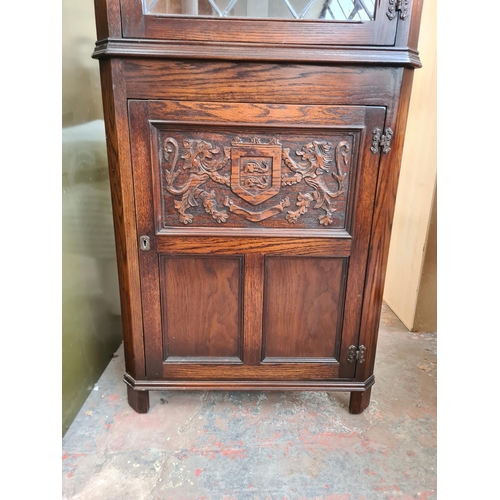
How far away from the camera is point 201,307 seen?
1315mm

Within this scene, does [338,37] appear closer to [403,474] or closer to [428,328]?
[403,474]

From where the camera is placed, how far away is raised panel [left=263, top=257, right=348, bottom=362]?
1.27 metres

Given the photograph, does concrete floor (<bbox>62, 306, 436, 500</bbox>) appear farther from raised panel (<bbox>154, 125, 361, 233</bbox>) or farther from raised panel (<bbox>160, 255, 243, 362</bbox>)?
raised panel (<bbox>154, 125, 361, 233</bbox>)

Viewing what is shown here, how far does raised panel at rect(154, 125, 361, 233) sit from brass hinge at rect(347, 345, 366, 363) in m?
0.44

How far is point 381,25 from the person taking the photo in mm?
1049

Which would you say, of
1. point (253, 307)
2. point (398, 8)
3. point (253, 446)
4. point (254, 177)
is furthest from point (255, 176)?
point (253, 446)

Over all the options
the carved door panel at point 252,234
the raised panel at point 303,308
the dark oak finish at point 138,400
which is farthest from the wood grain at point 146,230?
the raised panel at point 303,308

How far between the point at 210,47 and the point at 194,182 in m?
0.38

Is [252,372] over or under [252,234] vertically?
under

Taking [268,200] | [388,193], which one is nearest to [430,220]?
[388,193]

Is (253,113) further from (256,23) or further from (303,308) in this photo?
(303,308)

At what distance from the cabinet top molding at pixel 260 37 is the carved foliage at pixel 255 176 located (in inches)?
9.2

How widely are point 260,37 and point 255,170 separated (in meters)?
0.36

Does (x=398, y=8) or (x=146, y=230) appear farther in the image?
(x=146, y=230)
